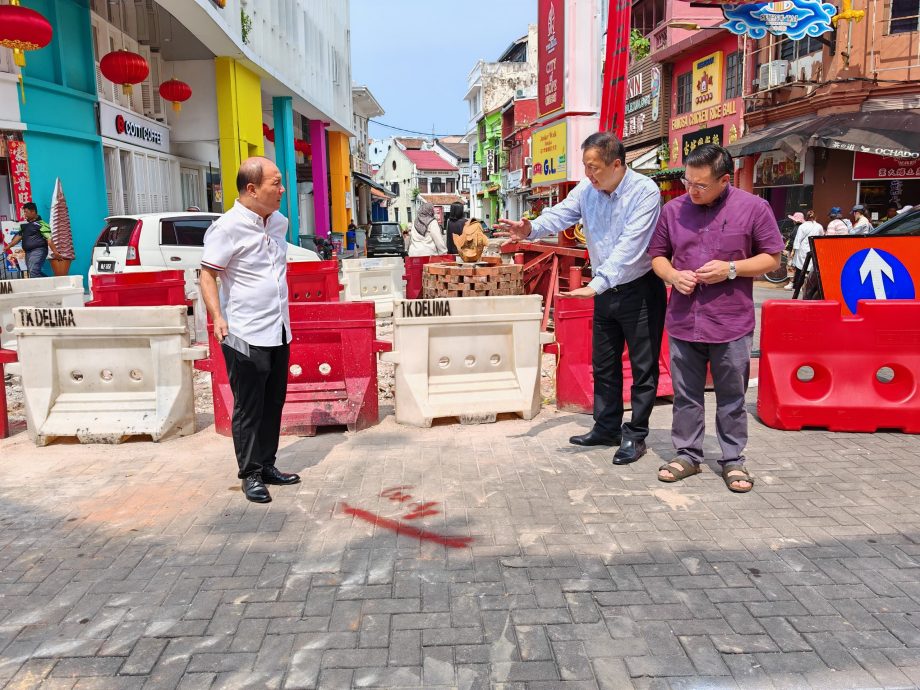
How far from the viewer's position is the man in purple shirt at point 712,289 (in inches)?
161

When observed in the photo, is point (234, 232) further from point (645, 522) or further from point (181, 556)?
point (645, 522)

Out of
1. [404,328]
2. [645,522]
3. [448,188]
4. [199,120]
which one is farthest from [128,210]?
[448,188]

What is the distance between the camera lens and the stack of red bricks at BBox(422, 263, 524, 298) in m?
8.82

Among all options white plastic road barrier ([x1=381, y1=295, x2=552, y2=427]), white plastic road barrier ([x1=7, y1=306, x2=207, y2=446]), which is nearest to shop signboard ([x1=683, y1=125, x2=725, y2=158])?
white plastic road barrier ([x1=381, y1=295, x2=552, y2=427])

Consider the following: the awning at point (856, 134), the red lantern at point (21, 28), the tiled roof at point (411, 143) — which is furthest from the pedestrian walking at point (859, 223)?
the tiled roof at point (411, 143)

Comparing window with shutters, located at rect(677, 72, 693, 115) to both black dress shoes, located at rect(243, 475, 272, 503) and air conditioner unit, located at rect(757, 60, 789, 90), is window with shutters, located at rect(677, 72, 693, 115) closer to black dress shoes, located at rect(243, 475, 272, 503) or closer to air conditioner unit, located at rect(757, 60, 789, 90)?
air conditioner unit, located at rect(757, 60, 789, 90)

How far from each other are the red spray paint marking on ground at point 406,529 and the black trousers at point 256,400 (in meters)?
0.63

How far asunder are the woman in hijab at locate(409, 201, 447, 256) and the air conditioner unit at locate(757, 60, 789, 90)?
478 inches

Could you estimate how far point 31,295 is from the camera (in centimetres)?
793

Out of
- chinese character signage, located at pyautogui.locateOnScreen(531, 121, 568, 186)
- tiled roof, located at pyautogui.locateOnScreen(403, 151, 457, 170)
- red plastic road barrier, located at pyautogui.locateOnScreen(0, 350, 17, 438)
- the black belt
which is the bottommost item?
red plastic road barrier, located at pyautogui.locateOnScreen(0, 350, 17, 438)

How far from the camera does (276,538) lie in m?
3.66

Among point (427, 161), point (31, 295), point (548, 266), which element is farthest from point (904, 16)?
point (427, 161)

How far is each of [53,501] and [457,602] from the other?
8.52 feet

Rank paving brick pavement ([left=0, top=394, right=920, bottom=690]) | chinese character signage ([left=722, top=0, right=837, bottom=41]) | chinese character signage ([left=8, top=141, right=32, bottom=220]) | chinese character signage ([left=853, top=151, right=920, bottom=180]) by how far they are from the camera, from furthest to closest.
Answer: chinese character signage ([left=853, top=151, right=920, bottom=180]) < chinese character signage ([left=722, top=0, right=837, bottom=41]) < chinese character signage ([left=8, top=141, right=32, bottom=220]) < paving brick pavement ([left=0, top=394, right=920, bottom=690])
